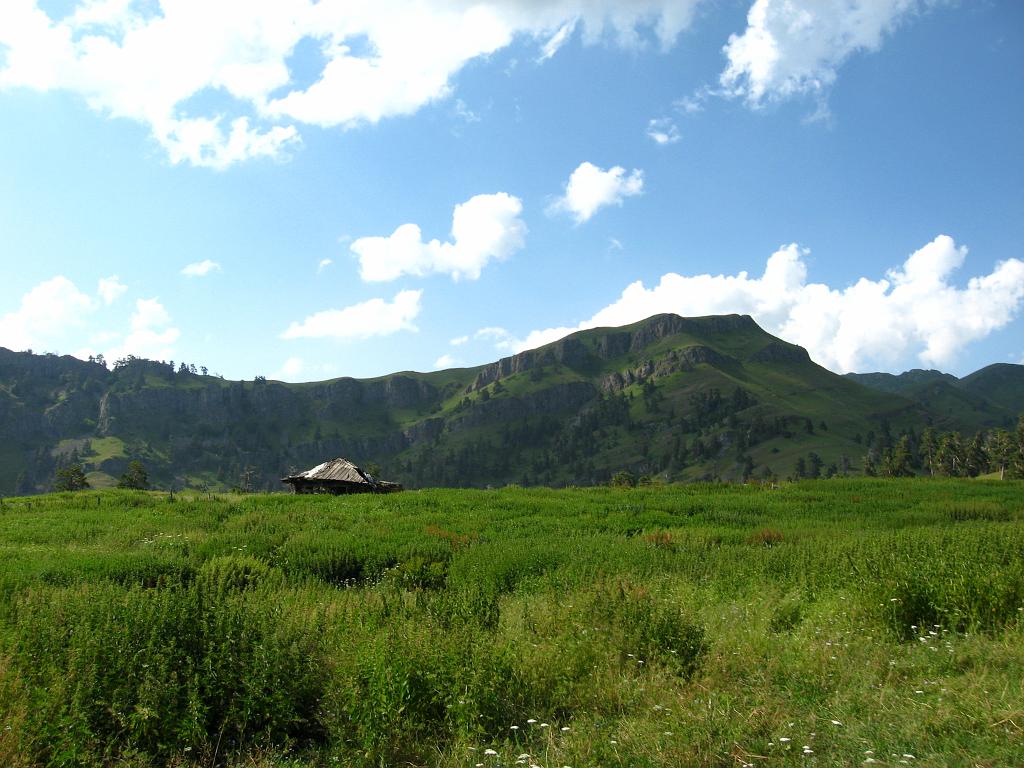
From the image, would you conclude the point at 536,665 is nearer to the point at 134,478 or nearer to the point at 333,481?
the point at 333,481

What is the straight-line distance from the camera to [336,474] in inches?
1804

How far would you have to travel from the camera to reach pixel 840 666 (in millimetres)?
6781

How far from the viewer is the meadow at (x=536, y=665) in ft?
17.2

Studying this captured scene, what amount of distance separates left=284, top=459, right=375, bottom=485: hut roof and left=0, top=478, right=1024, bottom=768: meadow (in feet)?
104

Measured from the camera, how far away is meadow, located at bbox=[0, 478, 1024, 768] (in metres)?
5.23

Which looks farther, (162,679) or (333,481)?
(333,481)

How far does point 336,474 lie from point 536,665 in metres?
41.3

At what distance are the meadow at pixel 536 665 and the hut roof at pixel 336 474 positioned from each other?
3181 cm

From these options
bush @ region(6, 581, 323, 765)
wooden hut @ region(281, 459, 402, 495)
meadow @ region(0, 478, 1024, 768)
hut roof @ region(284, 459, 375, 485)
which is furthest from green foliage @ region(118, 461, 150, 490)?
bush @ region(6, 581, 323, 765)

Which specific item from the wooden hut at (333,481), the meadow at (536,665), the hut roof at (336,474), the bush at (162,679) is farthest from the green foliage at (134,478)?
the bush at (162,679)

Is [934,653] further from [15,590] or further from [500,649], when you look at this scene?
[15,590]

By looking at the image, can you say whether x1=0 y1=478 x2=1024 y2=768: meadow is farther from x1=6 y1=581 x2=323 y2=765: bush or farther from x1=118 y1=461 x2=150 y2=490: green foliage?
x1=118 y1=461 x2=150 y2=490: green foliage

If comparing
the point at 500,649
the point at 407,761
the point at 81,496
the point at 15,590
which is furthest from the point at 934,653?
the point at 81,496

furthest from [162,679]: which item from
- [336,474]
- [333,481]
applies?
[336,474]
